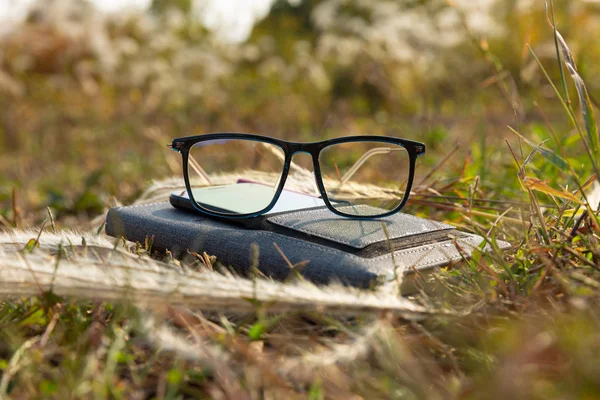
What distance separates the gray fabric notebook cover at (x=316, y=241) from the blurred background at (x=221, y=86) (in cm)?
120

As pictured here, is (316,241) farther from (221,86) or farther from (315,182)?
(221,86)

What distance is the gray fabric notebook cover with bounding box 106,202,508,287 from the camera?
1243mm

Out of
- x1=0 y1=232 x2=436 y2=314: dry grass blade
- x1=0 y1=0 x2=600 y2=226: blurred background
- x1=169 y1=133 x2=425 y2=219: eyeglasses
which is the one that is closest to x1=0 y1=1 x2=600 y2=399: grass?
x1=0 y1=232 x2=436 y2=314: dry grass blade

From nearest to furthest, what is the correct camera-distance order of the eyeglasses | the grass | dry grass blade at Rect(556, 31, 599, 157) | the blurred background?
the grass, dry grass blade at Rect(556, 31, 599, 157), the eyeglasses, the blurred background

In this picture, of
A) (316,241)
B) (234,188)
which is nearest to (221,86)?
(234,188)

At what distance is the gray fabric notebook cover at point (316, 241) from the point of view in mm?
1243

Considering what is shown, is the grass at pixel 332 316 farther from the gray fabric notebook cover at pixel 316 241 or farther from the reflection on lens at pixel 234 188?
the reflection on lens at pixel 234 188

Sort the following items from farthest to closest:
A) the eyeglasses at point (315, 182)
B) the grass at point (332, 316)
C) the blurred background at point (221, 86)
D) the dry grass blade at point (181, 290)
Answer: the blurred background at point (221, 86)
the eyeglasses at point (315, 182)
the dry grass blade at point (181, 290)
the grass at point (332, 316)

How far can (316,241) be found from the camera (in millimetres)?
1396

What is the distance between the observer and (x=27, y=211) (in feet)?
9.73

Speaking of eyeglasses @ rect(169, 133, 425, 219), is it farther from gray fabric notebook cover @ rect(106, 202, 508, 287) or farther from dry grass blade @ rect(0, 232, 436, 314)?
dry grass blade @ rect(0, 232, 436, 314)

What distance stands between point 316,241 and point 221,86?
6.51 m

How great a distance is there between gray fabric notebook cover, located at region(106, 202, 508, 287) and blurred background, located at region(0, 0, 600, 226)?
1204 mm

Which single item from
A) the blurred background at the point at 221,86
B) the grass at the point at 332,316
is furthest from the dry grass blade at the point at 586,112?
the blurred background at the point at 221,86
